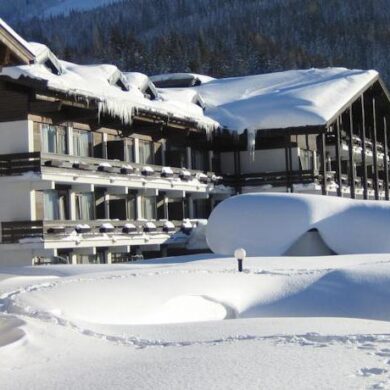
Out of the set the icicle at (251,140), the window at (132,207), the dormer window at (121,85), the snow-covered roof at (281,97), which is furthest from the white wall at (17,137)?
the icicle at (251,140)

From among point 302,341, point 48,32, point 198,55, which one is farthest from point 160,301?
point 48,32

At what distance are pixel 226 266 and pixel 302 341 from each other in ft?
31.9

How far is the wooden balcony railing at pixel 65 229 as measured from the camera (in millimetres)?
25547

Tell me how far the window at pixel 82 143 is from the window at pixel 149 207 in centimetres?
396

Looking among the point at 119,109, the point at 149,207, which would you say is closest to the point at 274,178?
the point at 149,207

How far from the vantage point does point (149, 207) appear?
33.9m

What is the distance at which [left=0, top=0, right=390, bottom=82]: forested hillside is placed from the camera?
4102 inches

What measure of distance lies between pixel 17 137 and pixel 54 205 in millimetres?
2667

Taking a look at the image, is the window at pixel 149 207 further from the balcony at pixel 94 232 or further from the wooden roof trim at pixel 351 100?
the wooden roof trim at pixel 351 100

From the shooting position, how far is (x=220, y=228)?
Result: 24172 mm

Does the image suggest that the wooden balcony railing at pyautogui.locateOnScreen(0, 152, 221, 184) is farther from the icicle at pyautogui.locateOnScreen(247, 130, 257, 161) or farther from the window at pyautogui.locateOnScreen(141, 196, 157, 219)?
the icicle at pyautogui.locateOnScreen(247, 130, 257, 161)

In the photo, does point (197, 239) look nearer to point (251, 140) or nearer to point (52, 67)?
point (251, 140)

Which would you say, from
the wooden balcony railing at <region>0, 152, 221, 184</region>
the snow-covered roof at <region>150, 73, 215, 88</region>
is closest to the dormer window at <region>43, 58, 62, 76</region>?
the wooden balcony railing at <region>0, 152, 221, 184</region>

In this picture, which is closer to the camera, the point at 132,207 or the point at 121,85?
the point at 132,207
